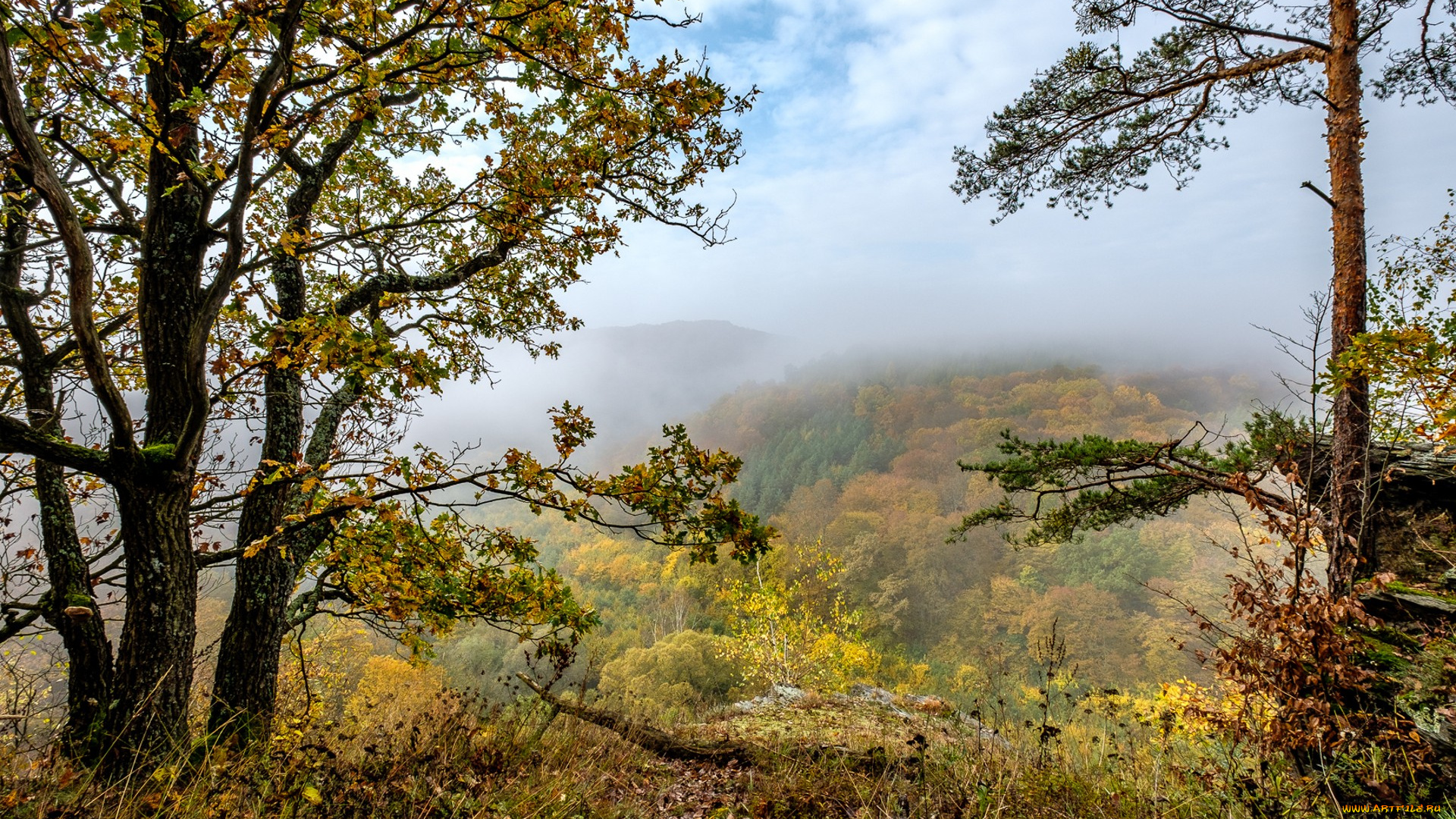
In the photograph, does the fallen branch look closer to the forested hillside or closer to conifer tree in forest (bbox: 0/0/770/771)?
conifer tree in forest (bbox: 0/0/770/771)

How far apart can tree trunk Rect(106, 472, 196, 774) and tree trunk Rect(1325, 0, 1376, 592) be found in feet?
25.3

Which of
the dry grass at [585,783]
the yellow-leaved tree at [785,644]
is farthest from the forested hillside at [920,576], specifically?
the dry grass at [585,783]

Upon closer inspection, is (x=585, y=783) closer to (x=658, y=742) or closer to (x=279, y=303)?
(x=658, y=742)

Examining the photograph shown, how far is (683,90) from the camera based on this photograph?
315cm

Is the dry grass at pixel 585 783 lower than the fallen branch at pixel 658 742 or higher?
higher

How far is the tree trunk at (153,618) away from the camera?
2.97m

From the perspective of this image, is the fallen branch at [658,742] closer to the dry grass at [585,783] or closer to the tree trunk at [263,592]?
the dry grass at [585,783]

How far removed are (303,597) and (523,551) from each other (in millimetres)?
2329

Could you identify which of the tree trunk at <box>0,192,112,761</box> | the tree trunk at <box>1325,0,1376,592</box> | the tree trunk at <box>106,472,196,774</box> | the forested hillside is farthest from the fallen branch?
the forested hillside

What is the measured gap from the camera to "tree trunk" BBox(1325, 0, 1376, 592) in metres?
4.29

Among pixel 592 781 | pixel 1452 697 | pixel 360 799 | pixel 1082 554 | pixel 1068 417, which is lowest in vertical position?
pixel 1082 554

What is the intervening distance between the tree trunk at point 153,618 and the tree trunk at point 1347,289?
7.71m

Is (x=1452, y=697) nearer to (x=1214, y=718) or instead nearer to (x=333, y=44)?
(x=1214, y=718)

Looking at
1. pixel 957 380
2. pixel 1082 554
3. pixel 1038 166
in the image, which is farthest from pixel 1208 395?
pixel 1038 166
